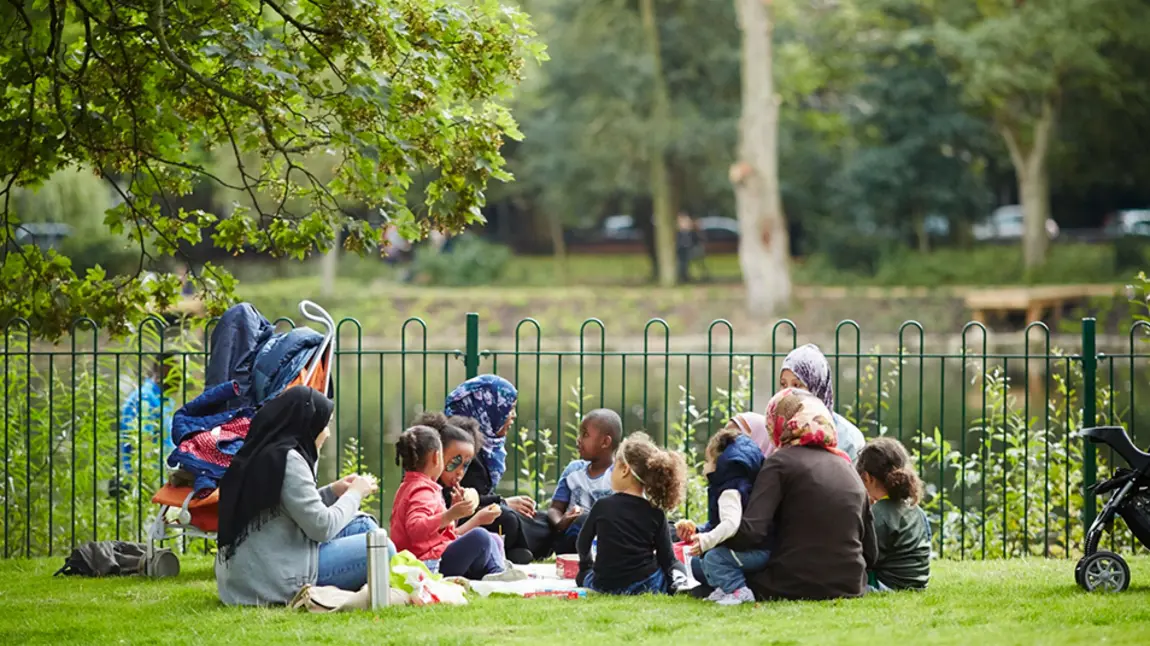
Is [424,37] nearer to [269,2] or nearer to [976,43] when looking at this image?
[269,2]

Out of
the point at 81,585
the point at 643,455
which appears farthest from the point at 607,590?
the point at 81,585

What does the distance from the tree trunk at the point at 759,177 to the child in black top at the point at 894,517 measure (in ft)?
70.4

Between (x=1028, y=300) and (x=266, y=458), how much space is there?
23.4 m

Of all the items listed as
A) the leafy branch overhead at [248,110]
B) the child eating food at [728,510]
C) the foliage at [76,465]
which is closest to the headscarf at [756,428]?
the child eating food at [728,510]

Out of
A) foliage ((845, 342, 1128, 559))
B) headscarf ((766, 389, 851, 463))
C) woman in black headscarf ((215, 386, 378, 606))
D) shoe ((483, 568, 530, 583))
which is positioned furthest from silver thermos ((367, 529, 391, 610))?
foliage ((845, 342, 1128, 559))

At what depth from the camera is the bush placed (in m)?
35.6

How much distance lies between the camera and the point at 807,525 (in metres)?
6.20

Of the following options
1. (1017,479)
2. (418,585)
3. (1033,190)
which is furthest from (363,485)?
(1033,190)

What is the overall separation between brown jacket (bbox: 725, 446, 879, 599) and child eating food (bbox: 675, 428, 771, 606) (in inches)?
1.9

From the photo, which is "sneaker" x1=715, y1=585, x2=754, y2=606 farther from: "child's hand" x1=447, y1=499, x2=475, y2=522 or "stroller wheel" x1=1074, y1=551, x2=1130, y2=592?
"stroller wheel" x1=1074, y1=551, x2=1130, y2=592

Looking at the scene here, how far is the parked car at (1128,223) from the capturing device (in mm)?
32625

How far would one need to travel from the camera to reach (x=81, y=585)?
24.0 ft

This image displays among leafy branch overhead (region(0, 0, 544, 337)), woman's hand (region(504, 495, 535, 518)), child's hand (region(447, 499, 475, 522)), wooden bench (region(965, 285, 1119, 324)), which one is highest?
leafy branch overhead (region(0, 0, 544, 337))

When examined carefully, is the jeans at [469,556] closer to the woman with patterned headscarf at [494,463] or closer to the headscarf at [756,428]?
the woman with patterned headscarf at [494,463]
